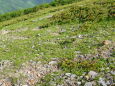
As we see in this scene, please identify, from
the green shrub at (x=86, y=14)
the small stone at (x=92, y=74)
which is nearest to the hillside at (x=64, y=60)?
the small stone at (x=92, y=74)

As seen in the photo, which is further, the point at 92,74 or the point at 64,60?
the point at 64,60

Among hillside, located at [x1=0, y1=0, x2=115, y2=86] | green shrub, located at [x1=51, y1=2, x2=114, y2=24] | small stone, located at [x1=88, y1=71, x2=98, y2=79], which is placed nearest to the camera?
small stone, located at [x1=88, y1=71, x2=98, y2=79]

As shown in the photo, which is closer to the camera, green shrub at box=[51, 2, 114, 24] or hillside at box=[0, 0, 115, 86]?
hillside at box=[0, 0, 115, 86]

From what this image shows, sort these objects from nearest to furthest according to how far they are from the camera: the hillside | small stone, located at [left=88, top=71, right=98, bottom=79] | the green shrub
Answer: small stone, located at [left=88, top=71, right=98, bottom=79] < the hillside < the green shrub

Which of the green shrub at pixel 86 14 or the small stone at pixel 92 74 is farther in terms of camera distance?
the green shrub at pixel 86 14

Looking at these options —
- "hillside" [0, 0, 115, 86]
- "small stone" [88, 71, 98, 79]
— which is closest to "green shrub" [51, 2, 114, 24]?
"hillside" [0, 0, 115, 86]

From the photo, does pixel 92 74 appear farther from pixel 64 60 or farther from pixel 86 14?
pixel 86 14

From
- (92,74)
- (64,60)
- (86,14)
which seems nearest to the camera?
(92,74)

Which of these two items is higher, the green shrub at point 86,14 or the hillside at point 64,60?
the green shrub at point 86,14

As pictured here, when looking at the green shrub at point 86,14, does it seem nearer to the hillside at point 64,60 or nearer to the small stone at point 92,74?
the hillside at point 64,60

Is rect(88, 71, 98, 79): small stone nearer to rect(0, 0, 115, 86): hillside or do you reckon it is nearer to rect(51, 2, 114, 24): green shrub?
rect(0, 0, 115, 86): hillside

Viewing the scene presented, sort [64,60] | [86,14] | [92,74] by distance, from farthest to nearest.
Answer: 1. [86,14]
2. [64,60]
3. [92,74]

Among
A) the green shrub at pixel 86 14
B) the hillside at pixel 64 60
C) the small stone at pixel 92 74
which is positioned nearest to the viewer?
the small stone at pixel 92 74

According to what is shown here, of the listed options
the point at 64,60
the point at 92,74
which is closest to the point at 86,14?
the point at 64,60
